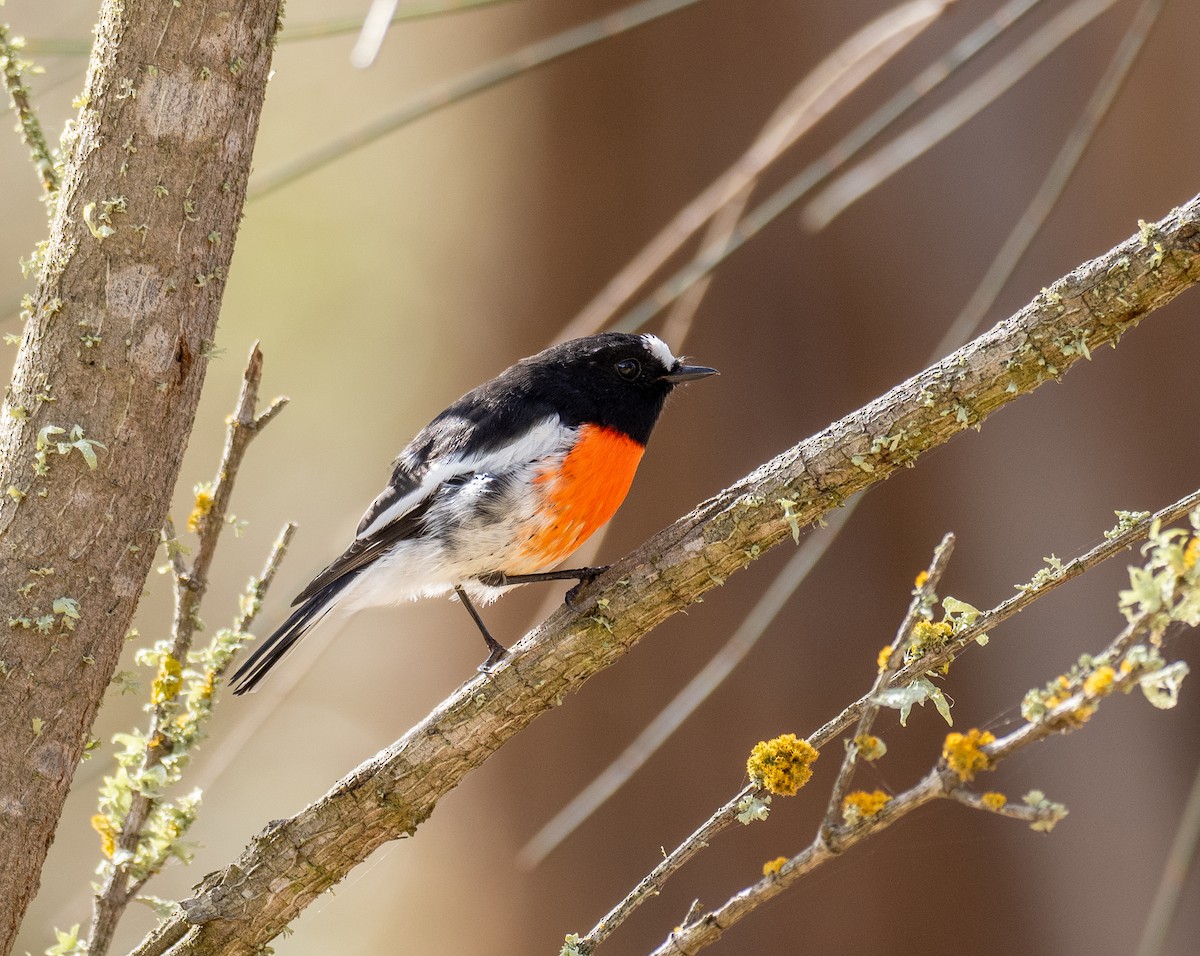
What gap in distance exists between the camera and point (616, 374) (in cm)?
290

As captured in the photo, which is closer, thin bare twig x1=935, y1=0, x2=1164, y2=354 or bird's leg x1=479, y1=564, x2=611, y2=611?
thin bare twig x1=935, y1=0, x2=1164, y2=354

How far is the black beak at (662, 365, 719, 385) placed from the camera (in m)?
2.93

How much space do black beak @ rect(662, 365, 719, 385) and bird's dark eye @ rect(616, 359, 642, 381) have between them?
7 cm

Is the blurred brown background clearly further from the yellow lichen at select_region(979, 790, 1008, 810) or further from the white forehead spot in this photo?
the yellow lichen at select_region(979, 790, 1008, 810)

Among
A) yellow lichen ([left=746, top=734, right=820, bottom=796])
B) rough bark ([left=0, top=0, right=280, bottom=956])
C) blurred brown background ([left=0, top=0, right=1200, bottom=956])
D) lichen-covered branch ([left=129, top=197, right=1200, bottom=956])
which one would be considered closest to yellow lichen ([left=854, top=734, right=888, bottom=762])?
yellow lichen ([left=746, top=734, right=820, bottom=796])

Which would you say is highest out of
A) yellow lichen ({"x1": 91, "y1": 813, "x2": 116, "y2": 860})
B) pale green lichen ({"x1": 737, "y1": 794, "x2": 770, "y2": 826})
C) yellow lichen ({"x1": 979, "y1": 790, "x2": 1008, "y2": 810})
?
yellow lichen ({"x1": 91, "y1": 813, "x2": 116, "y2": 860})

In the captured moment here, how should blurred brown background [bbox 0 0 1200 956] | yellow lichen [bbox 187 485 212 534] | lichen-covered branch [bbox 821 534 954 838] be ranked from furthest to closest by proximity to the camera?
blurred brown background [bbox 0 0 1200 956] → yellow lichen [bbox 187 485 212 534] → lichen-covered branch [bbox 821 534 954 838]

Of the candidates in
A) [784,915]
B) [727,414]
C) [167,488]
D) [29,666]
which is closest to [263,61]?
[167,488]

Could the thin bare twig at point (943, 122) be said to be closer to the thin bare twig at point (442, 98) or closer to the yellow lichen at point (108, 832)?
the thin bare twig at point (442, 98)

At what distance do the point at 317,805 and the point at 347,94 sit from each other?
8.10 meters

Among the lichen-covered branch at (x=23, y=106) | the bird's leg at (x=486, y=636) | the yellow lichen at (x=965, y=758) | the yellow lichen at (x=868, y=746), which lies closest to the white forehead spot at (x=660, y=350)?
the bird's leg at (x=486, y=636)

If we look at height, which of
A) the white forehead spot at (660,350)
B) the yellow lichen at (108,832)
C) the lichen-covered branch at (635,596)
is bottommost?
the lichen-covered branch at (635,596)

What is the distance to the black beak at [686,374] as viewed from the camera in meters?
2.93

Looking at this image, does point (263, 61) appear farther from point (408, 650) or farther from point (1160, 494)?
point (408, 650)
